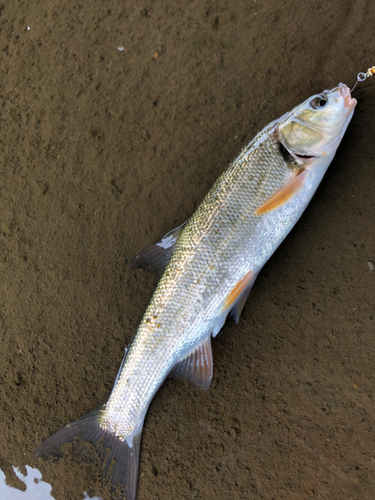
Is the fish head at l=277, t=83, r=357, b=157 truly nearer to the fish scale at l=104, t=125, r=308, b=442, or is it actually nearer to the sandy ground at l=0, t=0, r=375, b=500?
the fish scale at l=104, t=125, r=308, b=442

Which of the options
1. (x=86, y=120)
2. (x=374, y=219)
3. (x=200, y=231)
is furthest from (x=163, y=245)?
(x=374, y=219)

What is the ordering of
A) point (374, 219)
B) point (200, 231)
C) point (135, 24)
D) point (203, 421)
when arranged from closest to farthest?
point (200, 231)
point (374, 219)
point (203, 421)
point (135, 24)

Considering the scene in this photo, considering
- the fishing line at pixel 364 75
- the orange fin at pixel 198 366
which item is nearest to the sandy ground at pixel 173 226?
the fishing line at pixel 364 75

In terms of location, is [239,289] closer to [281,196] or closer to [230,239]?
[230,239]

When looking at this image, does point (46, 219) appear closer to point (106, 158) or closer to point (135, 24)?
point (106, 158)

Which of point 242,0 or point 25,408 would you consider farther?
point 25,408

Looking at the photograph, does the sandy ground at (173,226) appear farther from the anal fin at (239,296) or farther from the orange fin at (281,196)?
the orange fin at (281,196)

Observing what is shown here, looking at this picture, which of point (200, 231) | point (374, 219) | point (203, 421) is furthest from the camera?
point (203, 421)

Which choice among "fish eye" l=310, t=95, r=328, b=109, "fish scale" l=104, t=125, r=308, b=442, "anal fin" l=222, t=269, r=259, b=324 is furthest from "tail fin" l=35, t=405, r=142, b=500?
"fish eye" l=310, t=95, r=328, b=109

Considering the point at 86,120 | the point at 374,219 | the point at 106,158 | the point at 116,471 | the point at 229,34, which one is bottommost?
the point at 116,471
